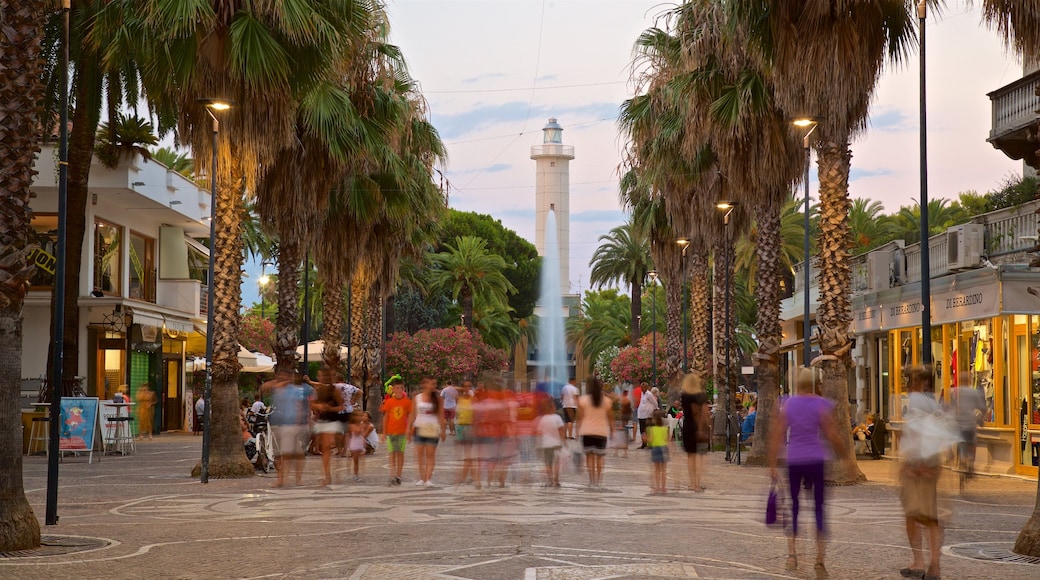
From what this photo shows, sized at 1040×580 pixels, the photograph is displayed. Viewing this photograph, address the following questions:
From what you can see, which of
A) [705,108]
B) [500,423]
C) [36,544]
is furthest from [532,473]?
[36,544]

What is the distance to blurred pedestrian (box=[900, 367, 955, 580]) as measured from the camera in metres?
9.88

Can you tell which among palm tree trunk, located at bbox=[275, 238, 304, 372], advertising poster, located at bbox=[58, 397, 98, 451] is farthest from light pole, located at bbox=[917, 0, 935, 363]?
advertising poster, located at bbox=[58, 397, 98, 451]

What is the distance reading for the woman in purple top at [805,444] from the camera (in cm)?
1043

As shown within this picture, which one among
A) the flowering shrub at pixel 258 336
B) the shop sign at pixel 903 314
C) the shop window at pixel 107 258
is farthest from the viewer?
the flowering shrub at pixel 258 336

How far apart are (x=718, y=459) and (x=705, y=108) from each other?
32.6 ft

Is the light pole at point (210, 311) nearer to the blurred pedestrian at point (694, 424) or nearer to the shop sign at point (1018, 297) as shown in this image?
the blurred pedestrian at point (694, 424)

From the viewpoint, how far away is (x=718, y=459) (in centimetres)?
3016

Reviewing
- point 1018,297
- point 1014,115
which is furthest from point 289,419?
point 1014,115

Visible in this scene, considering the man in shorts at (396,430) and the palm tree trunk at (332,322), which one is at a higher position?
the palm tree trunk at (332,322)

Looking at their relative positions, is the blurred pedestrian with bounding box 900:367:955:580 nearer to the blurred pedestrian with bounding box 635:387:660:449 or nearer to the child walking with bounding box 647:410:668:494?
the child walking with bounding box 647:410:668:494

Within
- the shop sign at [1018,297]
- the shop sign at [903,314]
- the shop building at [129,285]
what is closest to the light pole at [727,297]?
the shop sign at [903,314]

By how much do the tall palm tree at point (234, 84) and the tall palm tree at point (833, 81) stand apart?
6.74m

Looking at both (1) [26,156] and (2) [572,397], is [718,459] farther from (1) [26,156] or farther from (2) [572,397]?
(1) [26,156]

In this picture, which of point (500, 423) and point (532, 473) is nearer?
point (500, 423)
